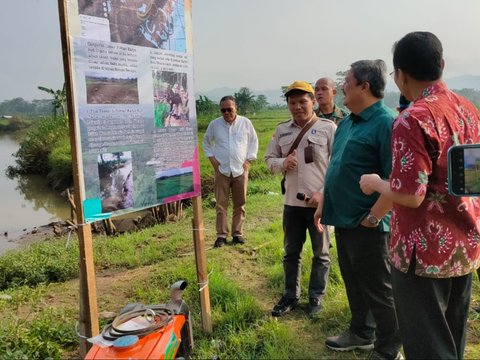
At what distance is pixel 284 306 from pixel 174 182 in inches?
52.1

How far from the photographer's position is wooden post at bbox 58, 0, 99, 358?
1.98 m

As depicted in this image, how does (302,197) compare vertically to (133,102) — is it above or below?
below

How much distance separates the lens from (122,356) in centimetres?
186

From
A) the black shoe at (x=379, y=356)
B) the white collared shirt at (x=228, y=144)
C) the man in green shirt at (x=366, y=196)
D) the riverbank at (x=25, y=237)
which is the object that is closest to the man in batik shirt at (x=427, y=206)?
the man in green shirt at (x=366, y=196)

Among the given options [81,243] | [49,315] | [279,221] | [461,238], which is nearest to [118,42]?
[81,243]

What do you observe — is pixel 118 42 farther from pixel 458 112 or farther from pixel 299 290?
pixel 299 290

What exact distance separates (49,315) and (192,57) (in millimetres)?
2239

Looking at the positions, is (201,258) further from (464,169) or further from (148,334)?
(464,169)

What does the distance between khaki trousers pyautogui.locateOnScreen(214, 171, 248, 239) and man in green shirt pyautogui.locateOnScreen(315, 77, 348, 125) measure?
1.56m

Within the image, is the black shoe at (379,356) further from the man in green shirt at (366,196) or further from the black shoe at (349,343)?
the black shoe at (349,343)

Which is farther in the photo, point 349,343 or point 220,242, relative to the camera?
point 220,242

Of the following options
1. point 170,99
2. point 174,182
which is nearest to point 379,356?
point 174,182

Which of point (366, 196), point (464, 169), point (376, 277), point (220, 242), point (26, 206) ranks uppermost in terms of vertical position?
point (464, 169)

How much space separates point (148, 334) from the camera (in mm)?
2010
